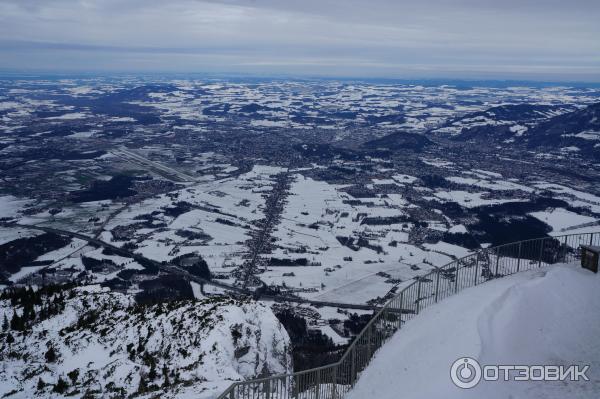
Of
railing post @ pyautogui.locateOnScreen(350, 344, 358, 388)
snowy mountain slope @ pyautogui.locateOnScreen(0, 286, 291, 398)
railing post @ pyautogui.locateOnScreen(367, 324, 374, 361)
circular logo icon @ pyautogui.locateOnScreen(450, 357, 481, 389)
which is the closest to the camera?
circular logo icon @ pyautogui.locateOnScreen(450, 357, 481, 389)

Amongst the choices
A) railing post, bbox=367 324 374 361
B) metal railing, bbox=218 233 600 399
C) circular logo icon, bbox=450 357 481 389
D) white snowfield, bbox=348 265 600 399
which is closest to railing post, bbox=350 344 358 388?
metal railing, bbox=218 233 600 399

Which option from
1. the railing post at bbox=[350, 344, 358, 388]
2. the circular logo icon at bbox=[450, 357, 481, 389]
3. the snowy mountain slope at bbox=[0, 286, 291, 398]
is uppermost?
the circular logo icon at bbox=[450, 357, 481, 389]

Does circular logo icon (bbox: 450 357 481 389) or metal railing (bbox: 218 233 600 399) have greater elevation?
circular logo icon (bbox: 450 357 481 389)

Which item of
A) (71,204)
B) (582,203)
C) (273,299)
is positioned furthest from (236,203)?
(582,203)

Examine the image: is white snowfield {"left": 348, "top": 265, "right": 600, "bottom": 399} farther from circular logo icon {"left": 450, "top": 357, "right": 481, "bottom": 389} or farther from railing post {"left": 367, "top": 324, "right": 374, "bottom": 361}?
railing post {"left": 367, "top": 324, "right": 374, "bottom": 361}

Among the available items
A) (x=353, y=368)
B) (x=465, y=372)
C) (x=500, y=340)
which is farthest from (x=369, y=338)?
(x=500, y=340)

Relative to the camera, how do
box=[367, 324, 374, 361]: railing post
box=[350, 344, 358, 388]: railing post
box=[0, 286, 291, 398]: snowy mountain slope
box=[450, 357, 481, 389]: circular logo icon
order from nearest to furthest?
box=[450, 357, 481, 389]: circular logo icon → box=[350, 344, 358, 388]: railing post → box=[367, 324, 374, 361]: railing post → box=[0, 286, 291, 398]: snowy mountain slope

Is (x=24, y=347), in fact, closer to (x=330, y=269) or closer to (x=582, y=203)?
(x=330, y=269)
